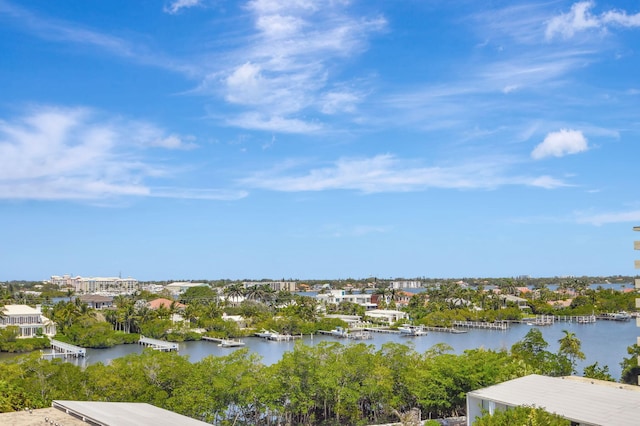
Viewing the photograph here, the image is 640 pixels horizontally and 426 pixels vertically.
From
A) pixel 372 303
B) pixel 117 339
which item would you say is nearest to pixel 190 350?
pixel 117 339

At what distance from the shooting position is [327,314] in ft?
320

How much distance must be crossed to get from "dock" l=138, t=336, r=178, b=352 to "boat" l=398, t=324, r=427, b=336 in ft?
106

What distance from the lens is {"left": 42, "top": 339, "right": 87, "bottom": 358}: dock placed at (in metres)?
57.8

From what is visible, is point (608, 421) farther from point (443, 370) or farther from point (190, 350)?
point (190, 350)

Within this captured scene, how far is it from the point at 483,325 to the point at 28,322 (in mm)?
61744

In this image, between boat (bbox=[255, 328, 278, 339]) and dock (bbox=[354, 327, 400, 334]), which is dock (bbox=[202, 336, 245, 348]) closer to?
boat (bbox=[255, 328, 278, 339])

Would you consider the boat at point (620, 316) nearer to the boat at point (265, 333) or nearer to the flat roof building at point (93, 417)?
the boat at point (265, 333)

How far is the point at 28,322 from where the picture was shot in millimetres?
70625

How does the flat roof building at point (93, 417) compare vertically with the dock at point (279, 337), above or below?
above

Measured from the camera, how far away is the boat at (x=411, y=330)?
79.6m

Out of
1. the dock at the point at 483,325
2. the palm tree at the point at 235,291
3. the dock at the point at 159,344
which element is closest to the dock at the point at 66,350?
the dock at the point at 159,344

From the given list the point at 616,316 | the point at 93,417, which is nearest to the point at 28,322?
the point at 93,417

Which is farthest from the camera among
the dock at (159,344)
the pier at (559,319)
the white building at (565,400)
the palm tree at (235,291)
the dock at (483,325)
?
the palm tree at (235,291)

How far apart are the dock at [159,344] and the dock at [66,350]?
7.53 meters
